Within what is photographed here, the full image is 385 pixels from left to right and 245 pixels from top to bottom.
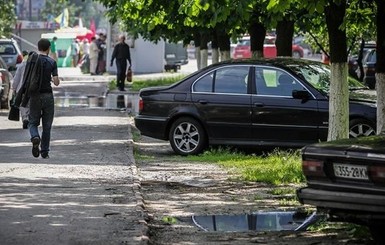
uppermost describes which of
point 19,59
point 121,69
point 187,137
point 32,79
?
point 32,79

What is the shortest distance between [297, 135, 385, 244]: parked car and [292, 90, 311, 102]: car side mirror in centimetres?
734

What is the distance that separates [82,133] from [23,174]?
733 centimetres

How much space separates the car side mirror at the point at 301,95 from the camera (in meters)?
17.4

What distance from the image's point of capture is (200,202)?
13.1 m

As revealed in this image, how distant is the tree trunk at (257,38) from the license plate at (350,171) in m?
13.3

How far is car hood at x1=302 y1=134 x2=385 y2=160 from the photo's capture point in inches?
370

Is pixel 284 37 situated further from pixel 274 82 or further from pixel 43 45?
pixel 43 45

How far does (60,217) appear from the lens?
1120 cm

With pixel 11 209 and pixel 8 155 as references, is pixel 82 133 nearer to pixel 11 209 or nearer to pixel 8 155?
pixel 8 155

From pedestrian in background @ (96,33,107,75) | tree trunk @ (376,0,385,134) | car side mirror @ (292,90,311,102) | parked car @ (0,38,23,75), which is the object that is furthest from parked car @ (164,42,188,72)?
tree trunk @ (376,0,385,134)

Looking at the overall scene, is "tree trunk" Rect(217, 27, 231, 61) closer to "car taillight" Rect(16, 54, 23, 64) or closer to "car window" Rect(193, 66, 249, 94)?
"car taillight" Rect(16, 54, 23, 64)

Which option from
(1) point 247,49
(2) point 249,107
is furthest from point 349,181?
(1) point 247,49

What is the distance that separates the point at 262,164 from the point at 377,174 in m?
7.32

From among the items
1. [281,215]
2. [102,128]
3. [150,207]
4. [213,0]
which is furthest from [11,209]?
[102,128]
